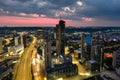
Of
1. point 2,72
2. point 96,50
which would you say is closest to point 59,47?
point 96,50

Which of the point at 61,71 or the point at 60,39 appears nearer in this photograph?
the point at 61,71

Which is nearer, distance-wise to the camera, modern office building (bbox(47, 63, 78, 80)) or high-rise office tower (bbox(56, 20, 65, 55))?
modern office building (bbox(47, 63, 78, 80))

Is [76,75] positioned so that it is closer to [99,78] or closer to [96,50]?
[99,78]

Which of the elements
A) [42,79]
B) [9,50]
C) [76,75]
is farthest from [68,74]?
[9,50]

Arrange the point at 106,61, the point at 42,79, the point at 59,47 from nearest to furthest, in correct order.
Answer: the point at 42,79, the point at 106,61, the point at 59,47

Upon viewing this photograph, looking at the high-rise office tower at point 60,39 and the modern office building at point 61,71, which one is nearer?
the modern office building at point 61,71

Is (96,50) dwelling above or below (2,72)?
above

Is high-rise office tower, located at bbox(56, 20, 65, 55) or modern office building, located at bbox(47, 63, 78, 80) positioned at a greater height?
high-rise office tower, located at bbox(56, 20, 65, 55)

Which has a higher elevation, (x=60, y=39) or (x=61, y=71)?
(x=60, y=39)

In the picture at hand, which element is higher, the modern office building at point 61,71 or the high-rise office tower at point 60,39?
the high-rise office tower at point 60,39

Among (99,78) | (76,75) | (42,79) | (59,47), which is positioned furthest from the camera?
(59,47)

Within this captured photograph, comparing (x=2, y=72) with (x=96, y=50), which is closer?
(x=2, y=72)
